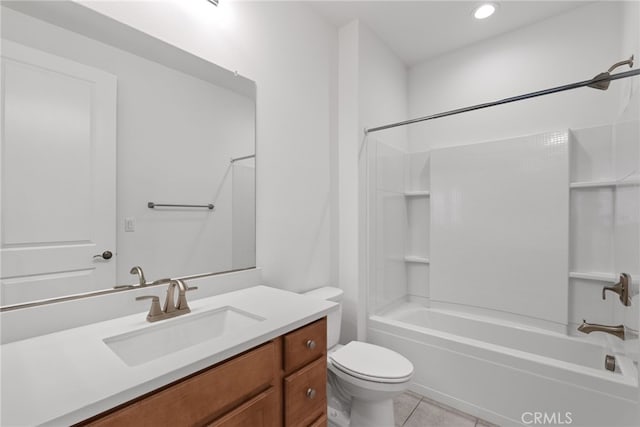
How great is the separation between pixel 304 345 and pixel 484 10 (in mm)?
2520

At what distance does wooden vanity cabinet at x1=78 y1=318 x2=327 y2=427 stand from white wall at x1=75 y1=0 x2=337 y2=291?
663 millimetres

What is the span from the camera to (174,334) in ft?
3.44

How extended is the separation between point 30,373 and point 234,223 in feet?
2.96

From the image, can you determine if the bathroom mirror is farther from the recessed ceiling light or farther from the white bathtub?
the recessed ceiling light

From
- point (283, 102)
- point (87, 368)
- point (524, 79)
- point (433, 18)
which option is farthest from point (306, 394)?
point (524, 79)

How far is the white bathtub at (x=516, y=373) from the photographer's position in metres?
1.45

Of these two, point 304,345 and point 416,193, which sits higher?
point 416,193

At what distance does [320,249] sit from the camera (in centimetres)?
207

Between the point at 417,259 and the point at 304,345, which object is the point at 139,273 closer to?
the point at 304,345

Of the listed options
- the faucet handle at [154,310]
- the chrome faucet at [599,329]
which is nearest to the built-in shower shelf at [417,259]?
the chrome faucet at [599,329]

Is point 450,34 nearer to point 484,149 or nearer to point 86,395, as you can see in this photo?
point 484,149

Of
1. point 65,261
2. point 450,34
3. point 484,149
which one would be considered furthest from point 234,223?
point 450,34

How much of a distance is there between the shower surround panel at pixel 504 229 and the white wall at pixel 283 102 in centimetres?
110

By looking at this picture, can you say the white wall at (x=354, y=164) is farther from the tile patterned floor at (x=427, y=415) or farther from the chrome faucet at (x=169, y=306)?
the chrome faucet at (x=169, y=306)
